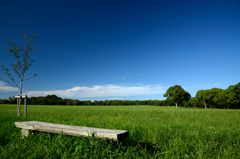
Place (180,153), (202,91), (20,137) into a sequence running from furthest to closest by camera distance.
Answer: (202,91) → (20,137) → (180,153)

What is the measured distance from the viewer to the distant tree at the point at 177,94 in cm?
5609

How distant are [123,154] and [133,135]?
1092mm

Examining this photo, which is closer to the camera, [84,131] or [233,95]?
[84,131]

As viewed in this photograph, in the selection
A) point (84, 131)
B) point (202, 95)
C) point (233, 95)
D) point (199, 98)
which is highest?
point (84, 131)

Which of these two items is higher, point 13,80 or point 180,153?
point 13,80

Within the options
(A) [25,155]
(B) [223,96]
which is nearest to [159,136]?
(A) [25,155]

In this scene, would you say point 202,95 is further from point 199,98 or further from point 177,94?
point 177,94

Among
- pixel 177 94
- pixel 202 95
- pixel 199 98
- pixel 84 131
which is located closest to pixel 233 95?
pixel 202 95

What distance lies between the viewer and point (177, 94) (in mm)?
55750

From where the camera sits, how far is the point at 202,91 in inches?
2226

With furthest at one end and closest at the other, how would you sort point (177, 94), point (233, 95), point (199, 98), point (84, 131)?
point (199, 98)
point (177, 94)
point (233, 95)
point (84, 131)

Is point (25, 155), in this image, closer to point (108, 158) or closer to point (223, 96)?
point (108, 158)

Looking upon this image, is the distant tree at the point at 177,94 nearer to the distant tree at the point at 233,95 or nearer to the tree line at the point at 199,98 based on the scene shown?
the tree line at the point at 199,98

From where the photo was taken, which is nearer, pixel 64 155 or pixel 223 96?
pixel 64 155
